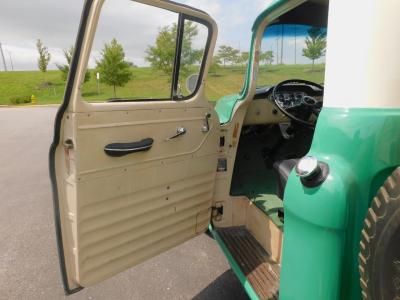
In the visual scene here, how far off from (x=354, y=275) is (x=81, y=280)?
1468 mm

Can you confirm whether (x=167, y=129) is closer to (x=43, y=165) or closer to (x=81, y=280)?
(x=81, y=280)

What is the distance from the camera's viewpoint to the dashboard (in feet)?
9.12

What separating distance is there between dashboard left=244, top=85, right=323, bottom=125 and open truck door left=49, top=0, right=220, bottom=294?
2.39 feet

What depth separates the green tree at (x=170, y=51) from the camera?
81.3 inches

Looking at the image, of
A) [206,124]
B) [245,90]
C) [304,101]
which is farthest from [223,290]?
[304,101]

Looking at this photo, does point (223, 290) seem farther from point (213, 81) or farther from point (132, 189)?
point (213, 81)

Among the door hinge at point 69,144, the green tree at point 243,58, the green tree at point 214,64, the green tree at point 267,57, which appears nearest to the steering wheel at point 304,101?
the green tree at point 267,57

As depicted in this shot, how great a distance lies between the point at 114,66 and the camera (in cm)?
230

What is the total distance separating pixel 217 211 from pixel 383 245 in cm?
159

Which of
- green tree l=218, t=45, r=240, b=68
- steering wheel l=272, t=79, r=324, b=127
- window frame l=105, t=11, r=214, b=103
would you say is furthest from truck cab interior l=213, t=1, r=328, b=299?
window frame l=105, t=11, r=214, b=103

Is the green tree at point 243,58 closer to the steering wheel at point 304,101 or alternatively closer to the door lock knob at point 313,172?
the steering wheel at point 304,101

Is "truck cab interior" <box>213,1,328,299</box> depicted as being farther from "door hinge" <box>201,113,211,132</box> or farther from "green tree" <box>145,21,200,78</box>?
"green tree" <box>145,21,200,78</box>

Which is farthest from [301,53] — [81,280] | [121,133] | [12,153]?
[12,153]

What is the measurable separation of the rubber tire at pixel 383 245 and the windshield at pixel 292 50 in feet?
5.08
